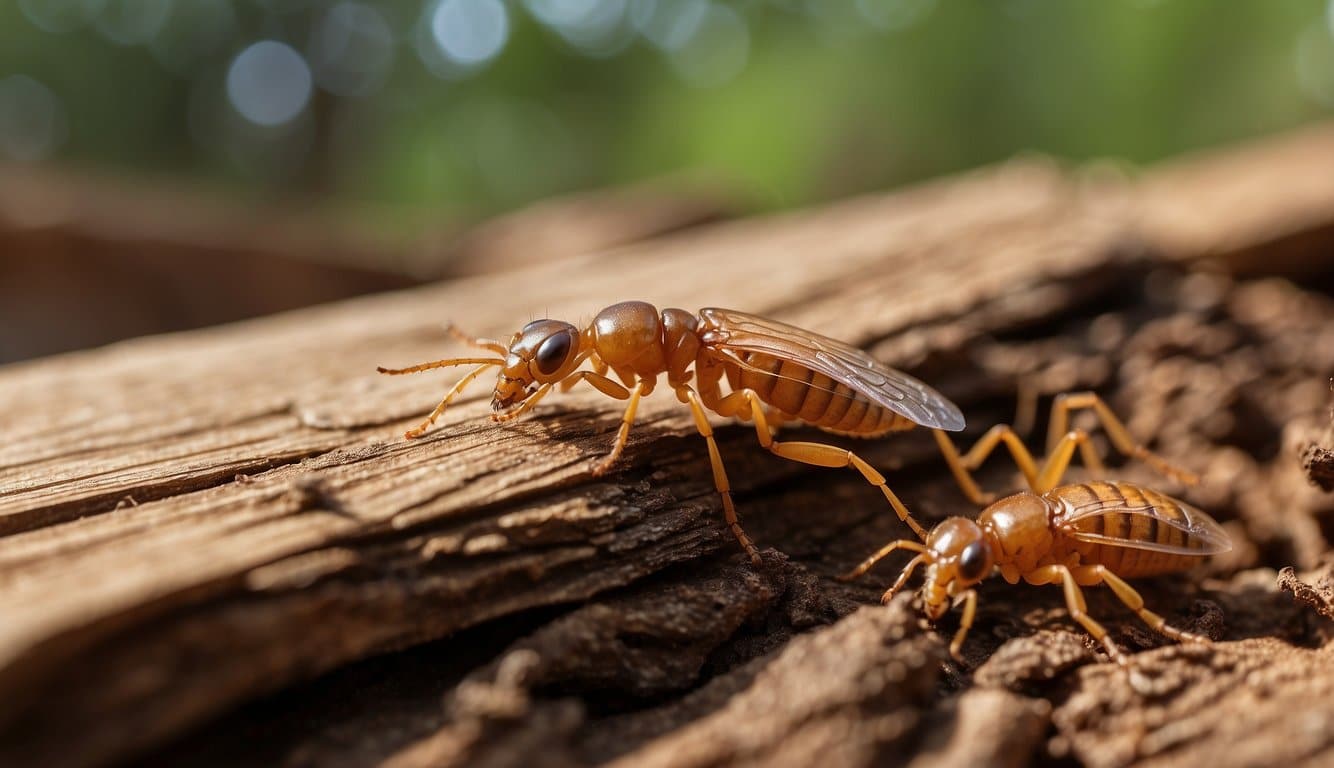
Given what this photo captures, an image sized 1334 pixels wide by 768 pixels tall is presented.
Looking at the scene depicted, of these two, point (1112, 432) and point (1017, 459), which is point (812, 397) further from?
point (1112, 432)

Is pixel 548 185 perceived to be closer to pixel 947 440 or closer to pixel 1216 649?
pixel 947 440

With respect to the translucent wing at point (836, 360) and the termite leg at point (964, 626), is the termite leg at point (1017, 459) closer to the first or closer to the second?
the translucent wing at point (836, 360)

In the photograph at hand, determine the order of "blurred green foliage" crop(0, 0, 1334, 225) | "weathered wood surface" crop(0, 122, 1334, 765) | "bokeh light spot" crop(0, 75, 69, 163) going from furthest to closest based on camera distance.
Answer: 1. "bokeh light spot" crop(0, 75, 69, 163)
2. "blurred green foliage" crop(0, 0, 1334, 225)
3. "weathered wood surface" crop(0, 122, 1334, 765)

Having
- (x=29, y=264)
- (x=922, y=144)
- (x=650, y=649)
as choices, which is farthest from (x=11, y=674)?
(x=922, y=144)

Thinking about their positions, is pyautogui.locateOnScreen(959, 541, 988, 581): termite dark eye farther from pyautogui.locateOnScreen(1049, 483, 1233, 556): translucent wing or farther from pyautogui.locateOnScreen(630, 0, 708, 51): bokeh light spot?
pyautogui.locateOnScreen(630, 0, 708, 51): bokeh light spot

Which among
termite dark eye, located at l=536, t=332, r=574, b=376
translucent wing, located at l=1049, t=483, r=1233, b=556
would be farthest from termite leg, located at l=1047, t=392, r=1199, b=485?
termite dark eye, located at l=536, t=332, r=574, b=376

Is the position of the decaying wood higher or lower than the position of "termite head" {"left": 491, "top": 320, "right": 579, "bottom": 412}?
higher

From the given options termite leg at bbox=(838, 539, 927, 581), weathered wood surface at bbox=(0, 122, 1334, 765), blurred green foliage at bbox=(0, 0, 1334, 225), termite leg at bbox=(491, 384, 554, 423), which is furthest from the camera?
blurred green foliage at bbox=(0, 0, 1334, 225)

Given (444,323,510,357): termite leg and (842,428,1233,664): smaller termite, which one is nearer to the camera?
(842,428,1233,664): smaller termite

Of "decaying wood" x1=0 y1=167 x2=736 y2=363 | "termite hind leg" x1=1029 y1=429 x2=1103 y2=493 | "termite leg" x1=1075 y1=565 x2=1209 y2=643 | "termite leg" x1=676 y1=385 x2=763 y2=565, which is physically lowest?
"termite leg" x1=1075 y1=565 x2=1209 y2=643
